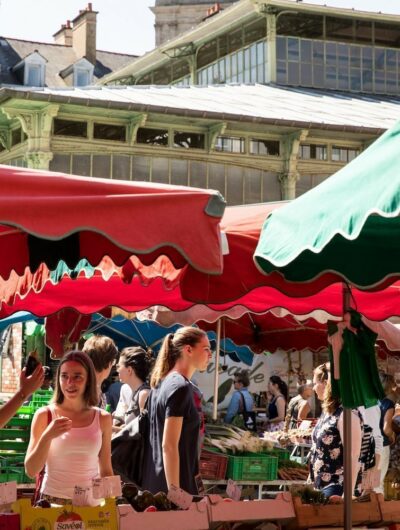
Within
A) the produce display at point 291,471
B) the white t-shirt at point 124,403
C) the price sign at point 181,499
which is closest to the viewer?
the price sign at point 181,499

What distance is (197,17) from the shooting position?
214 ft

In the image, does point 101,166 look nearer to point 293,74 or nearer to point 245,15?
point 245,15

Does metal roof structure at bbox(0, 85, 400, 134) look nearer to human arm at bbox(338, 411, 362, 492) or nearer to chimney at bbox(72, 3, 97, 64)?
chimney at bbox(72, 3, 97, 64)

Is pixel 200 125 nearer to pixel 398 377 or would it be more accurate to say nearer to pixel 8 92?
pixel 8 92

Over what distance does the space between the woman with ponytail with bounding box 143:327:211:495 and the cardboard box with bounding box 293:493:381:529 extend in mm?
962

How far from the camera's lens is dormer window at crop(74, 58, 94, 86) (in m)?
50.5

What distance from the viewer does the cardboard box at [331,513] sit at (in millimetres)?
5520

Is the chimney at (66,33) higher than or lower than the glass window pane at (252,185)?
higher

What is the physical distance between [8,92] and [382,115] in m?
11.4

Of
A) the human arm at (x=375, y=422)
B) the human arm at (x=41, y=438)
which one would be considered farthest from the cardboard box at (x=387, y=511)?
the human arm at (x=375, y=422)

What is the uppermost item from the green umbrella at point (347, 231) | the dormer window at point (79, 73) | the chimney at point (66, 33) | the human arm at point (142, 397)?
the chimney at point (66, 33)

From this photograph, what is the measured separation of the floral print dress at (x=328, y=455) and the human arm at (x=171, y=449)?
1.02 meters

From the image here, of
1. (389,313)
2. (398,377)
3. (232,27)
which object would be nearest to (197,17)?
(232,27)

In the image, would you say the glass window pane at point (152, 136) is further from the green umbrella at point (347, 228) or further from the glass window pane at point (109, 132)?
the green umbrella at point (347, 228)
